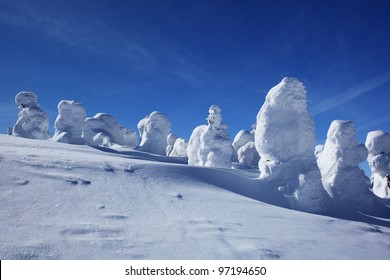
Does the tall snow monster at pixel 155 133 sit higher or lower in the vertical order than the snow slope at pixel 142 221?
higher

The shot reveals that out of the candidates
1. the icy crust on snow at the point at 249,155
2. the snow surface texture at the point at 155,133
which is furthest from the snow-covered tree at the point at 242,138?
the snow surface texture at the point at 155,133

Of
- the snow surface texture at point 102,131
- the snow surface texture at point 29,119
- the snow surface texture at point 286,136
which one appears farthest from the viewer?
the snow surface texture at point 102,131

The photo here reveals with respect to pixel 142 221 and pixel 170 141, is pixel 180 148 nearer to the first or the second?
pixel 170 141

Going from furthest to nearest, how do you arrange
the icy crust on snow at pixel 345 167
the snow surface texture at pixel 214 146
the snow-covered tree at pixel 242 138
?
the snow-covered tree at pixel 242 138, the snow surface texture at pixel 214 146, the icy crust on snow at pixel 345 167

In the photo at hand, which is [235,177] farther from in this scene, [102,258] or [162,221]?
[102,258]

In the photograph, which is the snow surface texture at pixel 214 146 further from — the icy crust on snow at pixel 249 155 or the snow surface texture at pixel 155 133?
the icy crust on snow at pixel 249 155

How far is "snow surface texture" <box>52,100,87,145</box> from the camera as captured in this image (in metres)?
41.9

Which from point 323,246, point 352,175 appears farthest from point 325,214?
point 352,175

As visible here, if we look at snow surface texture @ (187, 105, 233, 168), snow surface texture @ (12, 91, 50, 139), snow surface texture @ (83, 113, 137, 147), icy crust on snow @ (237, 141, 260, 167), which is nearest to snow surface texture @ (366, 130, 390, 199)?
snow surface texture @ (187, 105, 233, 168)

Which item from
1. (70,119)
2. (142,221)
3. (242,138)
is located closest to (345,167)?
(142,221)

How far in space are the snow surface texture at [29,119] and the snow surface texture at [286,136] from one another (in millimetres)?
37385

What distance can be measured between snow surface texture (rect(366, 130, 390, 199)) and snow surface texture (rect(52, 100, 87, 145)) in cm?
3963

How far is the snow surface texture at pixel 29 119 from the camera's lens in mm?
40906
